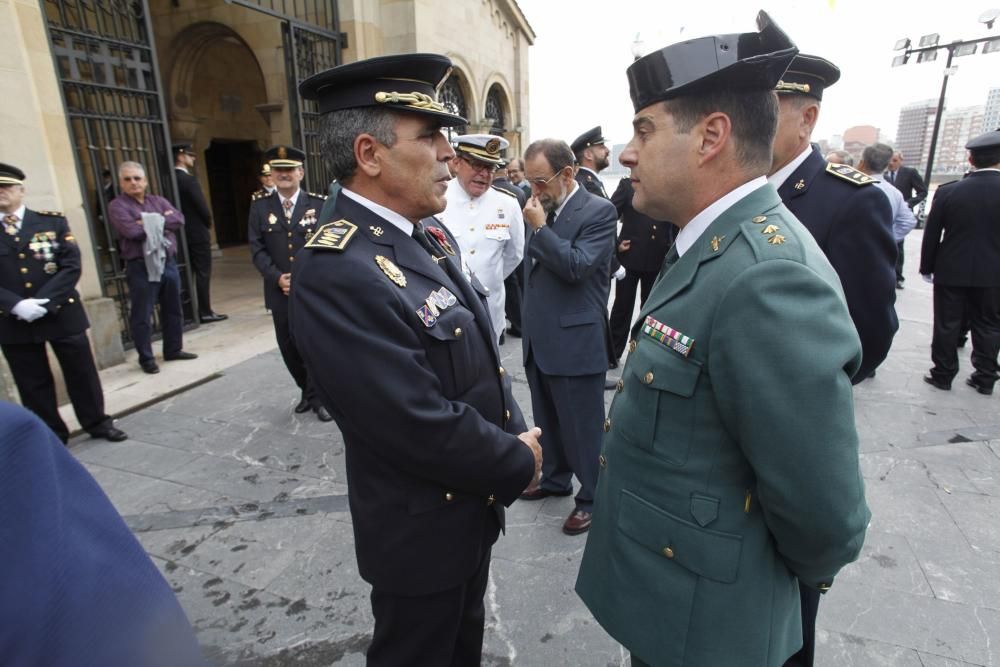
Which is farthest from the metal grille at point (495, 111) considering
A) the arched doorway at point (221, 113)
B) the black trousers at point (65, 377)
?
the black trousers at point (65, 377)

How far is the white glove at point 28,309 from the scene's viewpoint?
141 inches

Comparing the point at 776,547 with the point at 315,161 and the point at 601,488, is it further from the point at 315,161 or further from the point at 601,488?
the point at 315,161

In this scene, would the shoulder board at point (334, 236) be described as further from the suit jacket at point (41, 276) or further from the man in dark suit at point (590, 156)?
the man in dark suit at point (590, 156)

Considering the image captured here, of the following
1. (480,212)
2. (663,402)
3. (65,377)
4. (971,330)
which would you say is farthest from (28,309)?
(971,330)

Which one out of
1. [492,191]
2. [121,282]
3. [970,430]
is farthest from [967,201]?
[121,282]

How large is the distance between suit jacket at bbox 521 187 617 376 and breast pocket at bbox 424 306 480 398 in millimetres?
Answer: 1428

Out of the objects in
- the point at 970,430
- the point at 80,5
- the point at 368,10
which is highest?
the point at 368,10

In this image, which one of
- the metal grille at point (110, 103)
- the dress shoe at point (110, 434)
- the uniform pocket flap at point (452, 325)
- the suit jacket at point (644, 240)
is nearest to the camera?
the uniform pocket flap at point (452, 325)

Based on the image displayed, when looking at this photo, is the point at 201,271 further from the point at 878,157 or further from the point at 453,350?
the point at 878,157

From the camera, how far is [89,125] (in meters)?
5.48

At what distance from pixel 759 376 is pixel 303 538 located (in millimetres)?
2658

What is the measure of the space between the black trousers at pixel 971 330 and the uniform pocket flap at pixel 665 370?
17.0ft

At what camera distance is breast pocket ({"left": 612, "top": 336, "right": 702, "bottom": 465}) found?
46.8 inches

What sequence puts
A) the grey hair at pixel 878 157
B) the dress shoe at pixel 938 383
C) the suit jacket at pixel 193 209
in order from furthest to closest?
the suit jacket at pixel 193 209, the grey hair at pixel 878 157, the dress shoe at pixel 938 383
